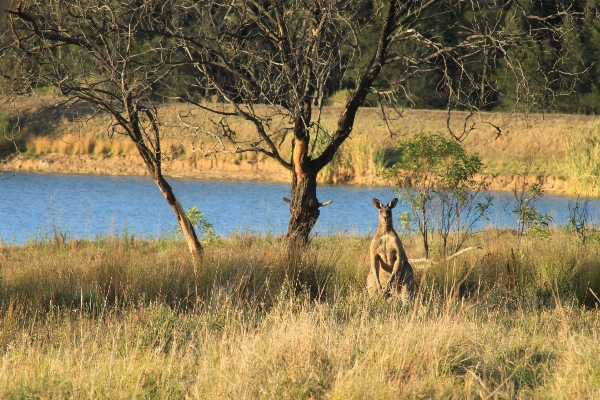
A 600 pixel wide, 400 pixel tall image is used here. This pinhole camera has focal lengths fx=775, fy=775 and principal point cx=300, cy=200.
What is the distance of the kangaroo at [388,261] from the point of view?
8789mm

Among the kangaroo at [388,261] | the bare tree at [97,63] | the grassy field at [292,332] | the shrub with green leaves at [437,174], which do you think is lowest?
the grassy field at [292,332]

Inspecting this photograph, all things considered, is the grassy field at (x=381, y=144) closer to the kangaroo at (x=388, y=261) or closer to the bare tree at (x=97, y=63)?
the bare tree at (x=97, y=63)

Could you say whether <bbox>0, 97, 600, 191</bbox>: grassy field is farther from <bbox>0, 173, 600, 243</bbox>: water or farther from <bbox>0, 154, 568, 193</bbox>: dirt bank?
<bbox>0, 173, 600, 243</bbox>: water

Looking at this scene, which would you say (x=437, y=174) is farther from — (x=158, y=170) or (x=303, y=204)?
(x=158, y=170)

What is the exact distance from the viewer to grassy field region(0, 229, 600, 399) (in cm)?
534

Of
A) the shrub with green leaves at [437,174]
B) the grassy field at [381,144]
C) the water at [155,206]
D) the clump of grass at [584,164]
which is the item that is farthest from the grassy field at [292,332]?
the grassy field at [381,144]

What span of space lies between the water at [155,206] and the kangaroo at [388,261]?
201 inches

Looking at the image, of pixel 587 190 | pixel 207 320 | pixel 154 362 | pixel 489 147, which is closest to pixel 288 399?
pixel 154 362

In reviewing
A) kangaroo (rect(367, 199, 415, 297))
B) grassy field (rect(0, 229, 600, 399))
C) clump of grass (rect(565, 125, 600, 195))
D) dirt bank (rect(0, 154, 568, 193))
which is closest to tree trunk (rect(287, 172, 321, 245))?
grassy field (rect(0, 229, 600, 399))

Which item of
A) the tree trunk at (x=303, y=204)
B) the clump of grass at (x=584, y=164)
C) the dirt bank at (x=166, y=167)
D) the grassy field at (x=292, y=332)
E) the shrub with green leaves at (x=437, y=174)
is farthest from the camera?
the dirt bank at (x=166, y=167)

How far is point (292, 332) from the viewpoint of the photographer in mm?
6086

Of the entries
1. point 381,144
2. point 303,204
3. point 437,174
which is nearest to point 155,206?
point 437,174

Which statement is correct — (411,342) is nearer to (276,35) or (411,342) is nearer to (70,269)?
(70,269)

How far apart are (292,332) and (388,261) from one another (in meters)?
3.07
